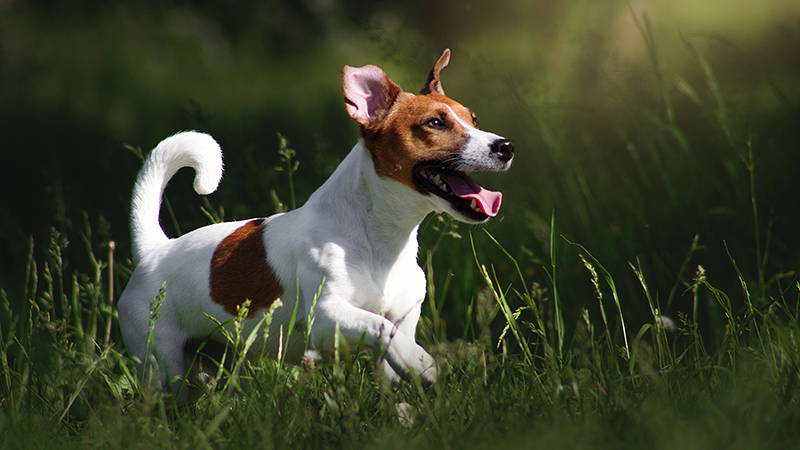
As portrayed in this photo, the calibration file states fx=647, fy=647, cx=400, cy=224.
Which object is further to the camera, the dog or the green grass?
the dog

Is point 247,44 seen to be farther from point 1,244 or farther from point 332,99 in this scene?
point 1,244

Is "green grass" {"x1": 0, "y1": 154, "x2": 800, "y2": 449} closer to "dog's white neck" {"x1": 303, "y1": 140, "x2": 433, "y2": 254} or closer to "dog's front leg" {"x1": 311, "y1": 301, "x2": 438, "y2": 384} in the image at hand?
"dog's front leg" {"x1": 311, "y1": 301, "x2": 438, "y2": 384}

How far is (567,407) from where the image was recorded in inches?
73.7

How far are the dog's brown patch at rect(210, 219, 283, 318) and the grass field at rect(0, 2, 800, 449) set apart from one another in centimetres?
33

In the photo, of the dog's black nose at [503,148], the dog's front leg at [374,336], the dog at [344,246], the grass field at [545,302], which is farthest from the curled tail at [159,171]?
the dog's black nose at [503,148]

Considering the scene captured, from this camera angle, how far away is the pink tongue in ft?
7.79

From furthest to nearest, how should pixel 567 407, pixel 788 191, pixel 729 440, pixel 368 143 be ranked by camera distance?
pixel 788 191
pixel 368 143
pixel 567 407
pixel 729 440

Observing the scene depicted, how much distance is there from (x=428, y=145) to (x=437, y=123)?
0.40 ft

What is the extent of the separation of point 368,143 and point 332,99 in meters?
4.39

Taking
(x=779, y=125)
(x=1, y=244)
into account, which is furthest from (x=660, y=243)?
(x=1, y=244)

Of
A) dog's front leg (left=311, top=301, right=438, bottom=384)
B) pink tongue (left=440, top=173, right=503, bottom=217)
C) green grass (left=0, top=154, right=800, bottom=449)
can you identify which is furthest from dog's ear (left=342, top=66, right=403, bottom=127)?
green grass (left=0, top=154, right=800, bottom=449)

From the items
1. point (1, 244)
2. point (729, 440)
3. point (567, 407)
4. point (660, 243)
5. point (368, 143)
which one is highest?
point (368, 143)

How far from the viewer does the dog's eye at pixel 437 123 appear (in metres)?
2.53

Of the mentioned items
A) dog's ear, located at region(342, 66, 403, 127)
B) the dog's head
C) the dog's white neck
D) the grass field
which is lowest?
the grass field
